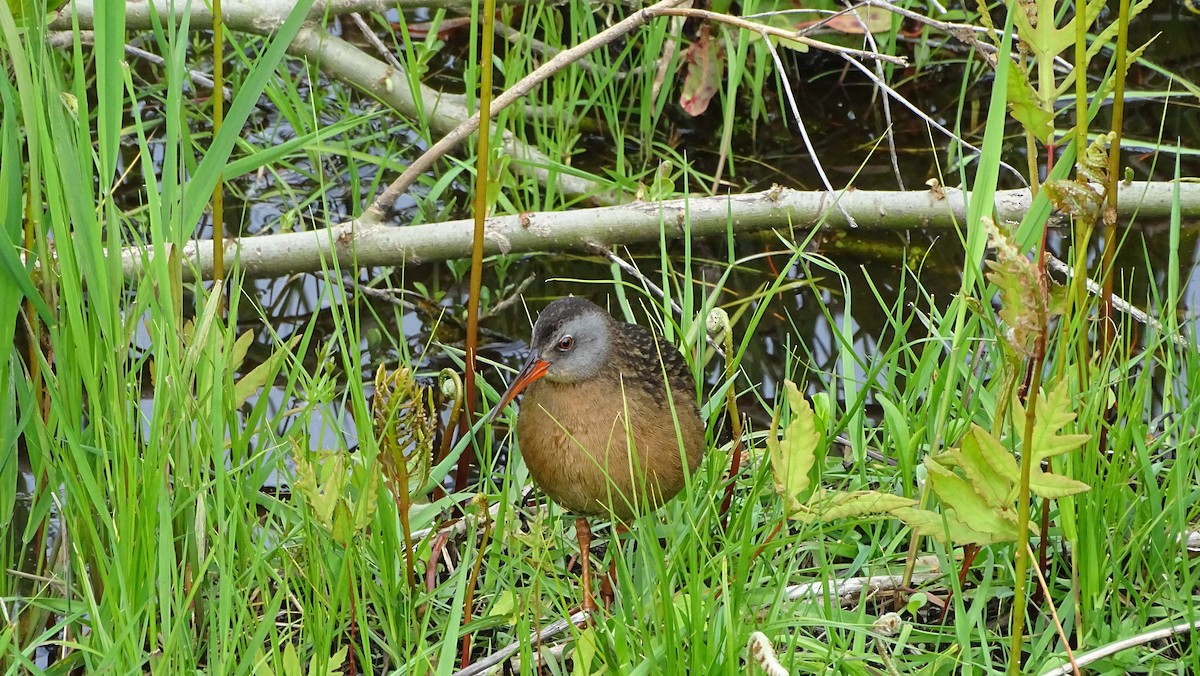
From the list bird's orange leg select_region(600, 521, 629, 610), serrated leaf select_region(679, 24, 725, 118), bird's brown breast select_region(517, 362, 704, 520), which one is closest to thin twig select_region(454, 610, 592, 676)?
bird's orange leg select_region(600, 521, 629, 610)

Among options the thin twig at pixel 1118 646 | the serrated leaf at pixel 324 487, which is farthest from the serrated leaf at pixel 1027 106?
the serrated leaf at pixel 324 487

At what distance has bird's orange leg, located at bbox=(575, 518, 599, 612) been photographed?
2.63m

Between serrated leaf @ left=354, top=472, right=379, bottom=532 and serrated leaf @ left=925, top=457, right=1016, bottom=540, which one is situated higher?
serrated leaf @ left=925, top=457, right=1016, bottom=540

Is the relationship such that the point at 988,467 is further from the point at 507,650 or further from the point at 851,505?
the point at 507,650

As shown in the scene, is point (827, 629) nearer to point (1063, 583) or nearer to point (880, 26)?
point (1063, 583)

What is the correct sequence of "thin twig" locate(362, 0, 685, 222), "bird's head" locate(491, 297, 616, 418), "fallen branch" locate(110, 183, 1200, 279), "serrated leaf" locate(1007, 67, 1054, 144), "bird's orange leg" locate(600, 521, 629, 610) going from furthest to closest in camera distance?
"fallen branch" locate(110, 183, 1200, 279), "thin twig" locate(362, 0, 685, 222), "bird's head" locate(491, 297, 616, 418), "bird's orange leg" locate(600, 521, 629, 610), "serrated leaf" locate(1007, 67, 1054, 144)

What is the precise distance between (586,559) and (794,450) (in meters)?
0.61

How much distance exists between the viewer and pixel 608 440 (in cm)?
285

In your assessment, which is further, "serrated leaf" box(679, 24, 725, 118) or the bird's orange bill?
"serrated leaf" box(679, 24, 725, 118)

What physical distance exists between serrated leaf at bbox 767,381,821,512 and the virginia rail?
35 cm

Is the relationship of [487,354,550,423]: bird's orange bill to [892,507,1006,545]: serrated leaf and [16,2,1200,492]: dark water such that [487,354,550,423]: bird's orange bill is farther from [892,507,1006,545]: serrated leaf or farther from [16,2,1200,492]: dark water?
[892,507,1006,545]: serrated leaf

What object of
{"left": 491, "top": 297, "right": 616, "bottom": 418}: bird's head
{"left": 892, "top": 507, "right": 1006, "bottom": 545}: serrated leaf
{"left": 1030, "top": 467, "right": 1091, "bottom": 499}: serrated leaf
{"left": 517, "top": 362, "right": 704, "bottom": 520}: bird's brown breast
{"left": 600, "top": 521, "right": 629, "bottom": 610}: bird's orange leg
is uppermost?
{"left": 1030, "top": 467, "right": 1091, "bottom": 499}: serrated leaf

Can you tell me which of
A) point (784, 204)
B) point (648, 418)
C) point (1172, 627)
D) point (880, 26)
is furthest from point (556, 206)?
point (1172, 627)

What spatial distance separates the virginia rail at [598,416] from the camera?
2.85 meters
